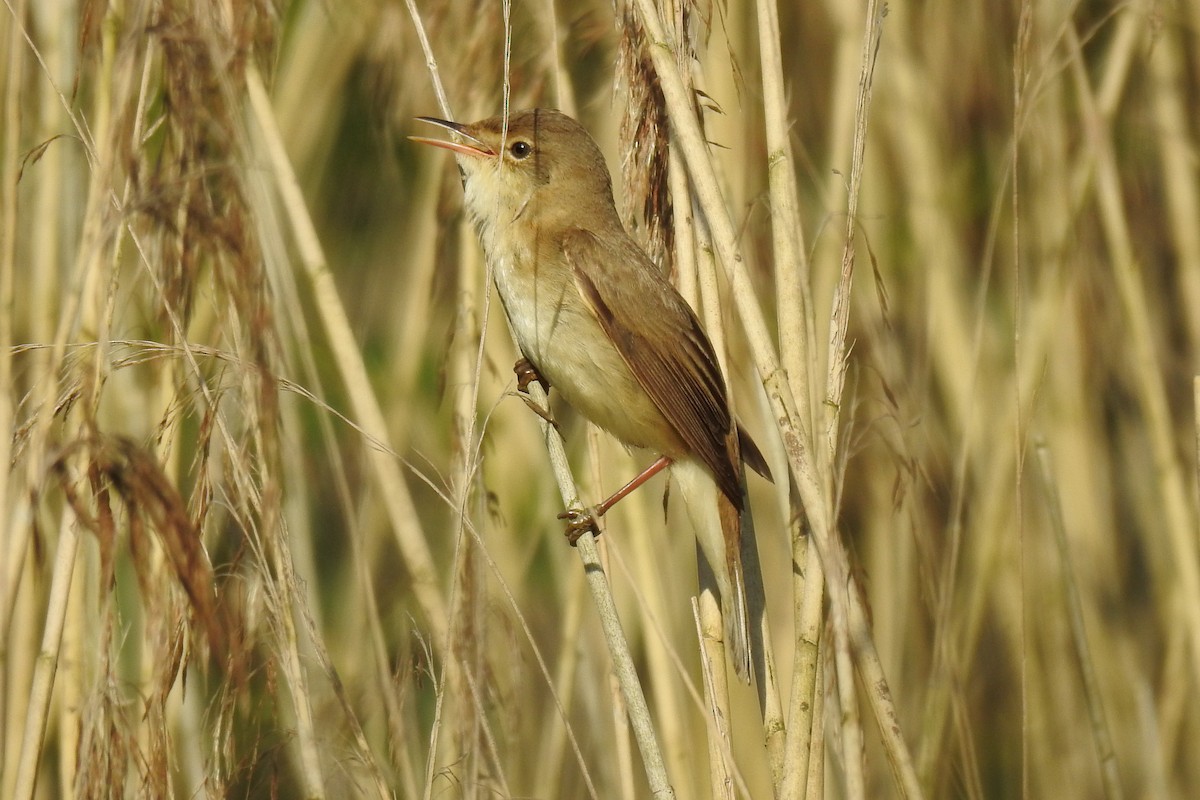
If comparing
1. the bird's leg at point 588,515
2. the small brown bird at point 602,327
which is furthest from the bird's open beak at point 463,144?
the bird's leg at point 588,515

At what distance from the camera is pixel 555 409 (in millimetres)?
3738

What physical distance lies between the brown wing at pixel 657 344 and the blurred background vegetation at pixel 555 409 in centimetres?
15

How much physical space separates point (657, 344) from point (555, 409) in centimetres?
84

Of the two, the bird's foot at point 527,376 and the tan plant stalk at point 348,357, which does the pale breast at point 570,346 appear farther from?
the tan plant stalk at point 348,357

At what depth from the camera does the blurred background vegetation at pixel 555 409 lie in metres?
1.99

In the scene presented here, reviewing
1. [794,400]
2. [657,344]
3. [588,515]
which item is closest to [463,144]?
[657,344]

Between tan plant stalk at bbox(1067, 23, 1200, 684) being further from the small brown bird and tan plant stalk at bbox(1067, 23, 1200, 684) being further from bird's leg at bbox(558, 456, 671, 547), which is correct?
bird's leg at bbox(558, 456, 671, 547)

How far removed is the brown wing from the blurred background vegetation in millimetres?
148

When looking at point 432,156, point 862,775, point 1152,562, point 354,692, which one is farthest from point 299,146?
point 1152,562

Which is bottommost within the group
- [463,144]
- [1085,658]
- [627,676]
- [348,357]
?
[627,676]

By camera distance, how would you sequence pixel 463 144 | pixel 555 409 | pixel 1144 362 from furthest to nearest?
pixel 555 409, pixel 1144 362, pixel 463 144

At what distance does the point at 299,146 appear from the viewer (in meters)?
3.86

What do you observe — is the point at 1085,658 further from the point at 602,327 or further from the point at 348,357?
the point at 348,357

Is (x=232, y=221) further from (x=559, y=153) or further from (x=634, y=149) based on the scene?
(x=559, y=153)
